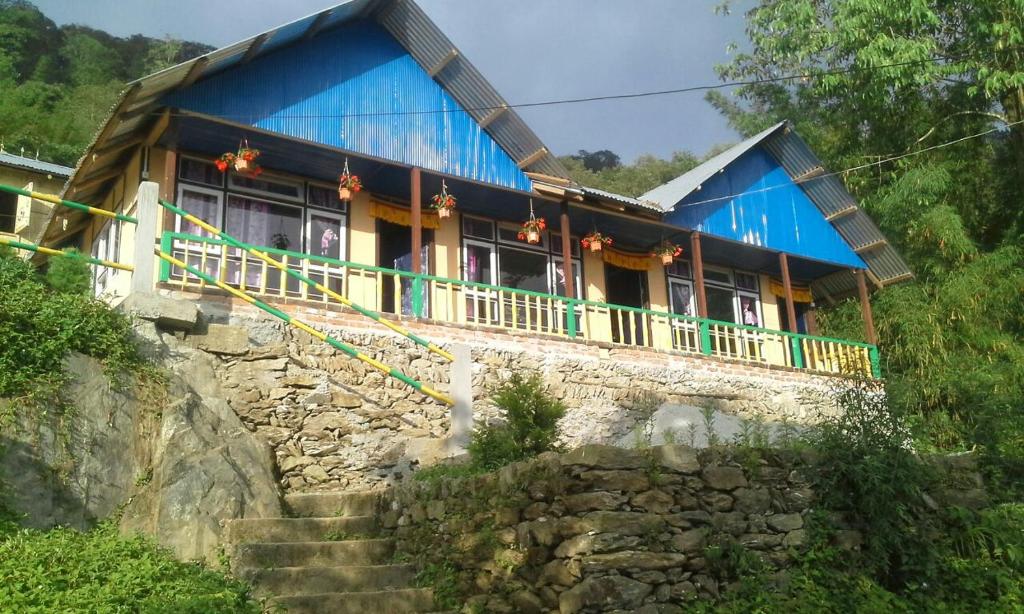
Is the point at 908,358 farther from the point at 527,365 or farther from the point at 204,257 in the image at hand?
the point at 204,257

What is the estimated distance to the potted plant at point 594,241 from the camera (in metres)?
14.0

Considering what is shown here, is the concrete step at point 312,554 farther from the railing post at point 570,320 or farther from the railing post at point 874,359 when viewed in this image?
the railing post at point 874,359

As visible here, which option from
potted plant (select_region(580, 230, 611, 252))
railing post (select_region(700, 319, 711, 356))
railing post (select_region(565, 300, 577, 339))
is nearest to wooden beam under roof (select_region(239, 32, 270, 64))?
railing post (select_region(565, 300, 577, 339))

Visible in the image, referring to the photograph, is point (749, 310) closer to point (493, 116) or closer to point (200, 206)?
point (493, 116)

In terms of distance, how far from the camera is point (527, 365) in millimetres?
11500

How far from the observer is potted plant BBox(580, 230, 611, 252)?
14047 millimetres

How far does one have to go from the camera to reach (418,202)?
12156mm

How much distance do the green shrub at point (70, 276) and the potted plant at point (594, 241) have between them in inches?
307

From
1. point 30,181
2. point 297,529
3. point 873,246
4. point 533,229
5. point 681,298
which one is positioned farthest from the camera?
point 30,181

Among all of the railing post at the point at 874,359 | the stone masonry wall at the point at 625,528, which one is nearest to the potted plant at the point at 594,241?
the railing post at the point at 874,359

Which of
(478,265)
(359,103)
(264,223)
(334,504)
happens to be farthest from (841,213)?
(334,504)

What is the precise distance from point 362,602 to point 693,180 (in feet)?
35.1

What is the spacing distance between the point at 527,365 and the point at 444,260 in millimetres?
2812

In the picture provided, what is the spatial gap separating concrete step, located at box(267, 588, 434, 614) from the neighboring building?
47.4 ft
